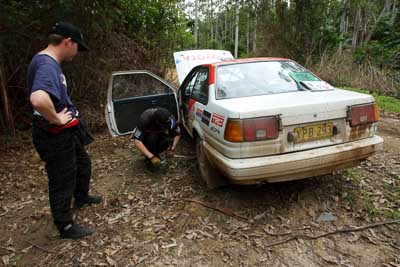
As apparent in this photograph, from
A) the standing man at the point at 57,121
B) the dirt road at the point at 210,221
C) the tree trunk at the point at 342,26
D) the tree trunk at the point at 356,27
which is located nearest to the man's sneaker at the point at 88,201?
the dirt road at the point at 210,221

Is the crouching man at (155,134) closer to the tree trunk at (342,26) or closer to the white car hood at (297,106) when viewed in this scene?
the white car hood at (297,106)

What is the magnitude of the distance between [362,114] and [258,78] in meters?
1.07

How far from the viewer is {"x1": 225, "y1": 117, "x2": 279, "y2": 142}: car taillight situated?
234cm

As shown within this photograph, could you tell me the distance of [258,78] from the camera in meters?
3.13

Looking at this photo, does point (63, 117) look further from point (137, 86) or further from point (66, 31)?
point (137, 86)

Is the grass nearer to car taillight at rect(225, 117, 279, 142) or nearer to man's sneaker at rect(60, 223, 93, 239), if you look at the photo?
car taillight at rect(225, 117, 279, 142)

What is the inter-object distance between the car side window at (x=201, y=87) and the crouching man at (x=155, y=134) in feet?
1.35

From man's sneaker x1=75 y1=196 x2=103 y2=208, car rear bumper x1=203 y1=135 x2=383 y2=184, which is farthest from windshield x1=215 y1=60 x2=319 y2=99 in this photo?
man's sneaker x1=75 y1=196 x2=103 y2=208

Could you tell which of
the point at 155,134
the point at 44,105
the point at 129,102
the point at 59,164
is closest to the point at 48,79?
the point at 44,105

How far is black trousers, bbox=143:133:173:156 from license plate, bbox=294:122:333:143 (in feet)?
5.81

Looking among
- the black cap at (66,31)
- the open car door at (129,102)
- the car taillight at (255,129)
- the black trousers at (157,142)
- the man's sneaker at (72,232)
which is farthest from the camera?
the open car door at (129,102)

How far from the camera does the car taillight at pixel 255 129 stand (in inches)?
92.0

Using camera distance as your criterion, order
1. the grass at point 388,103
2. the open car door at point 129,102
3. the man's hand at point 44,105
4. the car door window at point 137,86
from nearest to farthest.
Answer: the man's hand at point 44,105 < the open car door at point 129,102 < the car door window at point 137,86 < the grass at point 388,103

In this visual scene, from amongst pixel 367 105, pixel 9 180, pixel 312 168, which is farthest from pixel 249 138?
pixel 9 180
